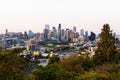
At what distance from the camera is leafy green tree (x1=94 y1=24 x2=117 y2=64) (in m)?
34.6

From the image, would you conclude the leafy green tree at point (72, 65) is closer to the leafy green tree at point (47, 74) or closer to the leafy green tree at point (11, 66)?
the leafy green tree at point (47, 74)

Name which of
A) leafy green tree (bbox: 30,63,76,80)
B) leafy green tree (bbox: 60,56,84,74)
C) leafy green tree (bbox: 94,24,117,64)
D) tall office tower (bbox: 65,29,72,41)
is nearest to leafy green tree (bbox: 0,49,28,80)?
leafy green tree (bbox: 30,63,76,80)

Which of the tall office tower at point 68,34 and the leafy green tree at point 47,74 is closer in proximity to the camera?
the leafy green tree at point 47,74

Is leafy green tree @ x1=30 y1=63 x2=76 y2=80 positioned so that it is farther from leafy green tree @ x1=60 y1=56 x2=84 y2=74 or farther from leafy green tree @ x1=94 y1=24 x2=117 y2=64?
leafy green tree @ x1=94 y1=24 x2=117 y2=64

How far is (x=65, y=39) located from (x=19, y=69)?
356ft

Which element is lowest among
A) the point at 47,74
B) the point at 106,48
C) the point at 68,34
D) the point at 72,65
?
the point at 72,65

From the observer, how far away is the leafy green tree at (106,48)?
34.6 meters

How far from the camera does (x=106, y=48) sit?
1371 inches

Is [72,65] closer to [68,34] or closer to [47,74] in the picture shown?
[47,74]

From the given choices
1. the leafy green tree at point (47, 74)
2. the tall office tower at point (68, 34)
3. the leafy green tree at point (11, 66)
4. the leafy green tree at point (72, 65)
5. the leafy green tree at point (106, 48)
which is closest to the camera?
the leafy green tree at point (11, 66)

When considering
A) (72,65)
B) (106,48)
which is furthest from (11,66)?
(106,48)

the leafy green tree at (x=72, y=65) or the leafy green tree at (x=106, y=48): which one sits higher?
the leafy green tree at (x=106, y=48)

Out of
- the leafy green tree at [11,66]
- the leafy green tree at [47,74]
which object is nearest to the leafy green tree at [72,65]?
the leafy green tree at [47,74]

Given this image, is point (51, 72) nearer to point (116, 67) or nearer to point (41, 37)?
point (116, 67)
